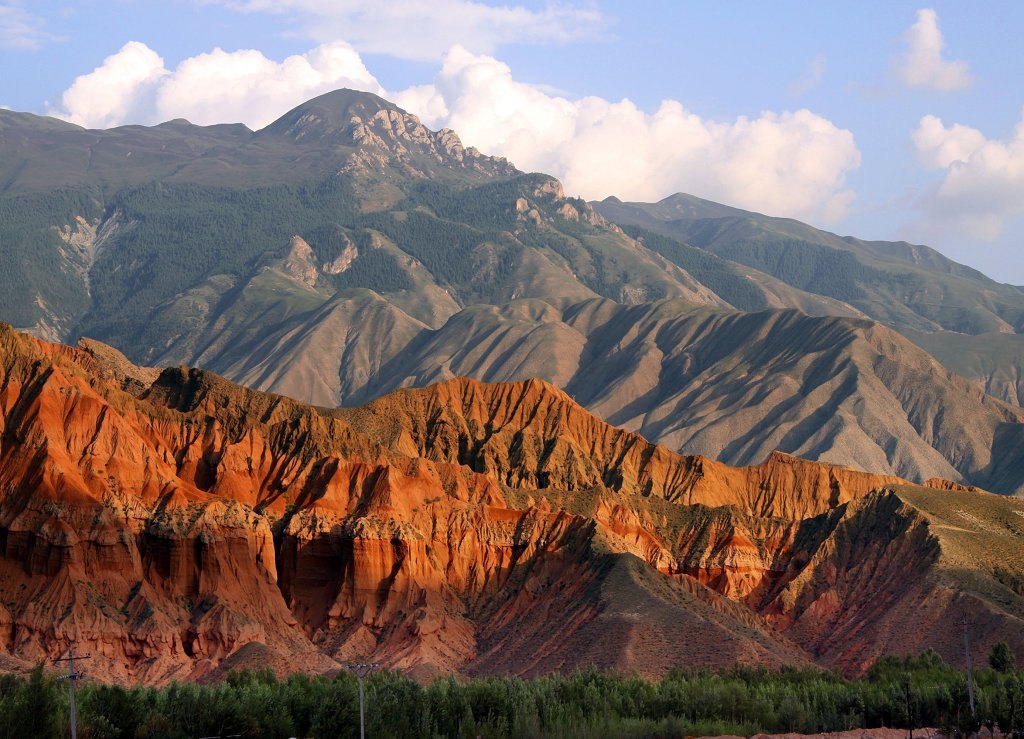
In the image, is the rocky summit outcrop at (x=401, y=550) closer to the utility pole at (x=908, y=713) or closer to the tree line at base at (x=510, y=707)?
the tree line at base at (x=510, y=707)

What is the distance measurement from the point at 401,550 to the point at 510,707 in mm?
48388

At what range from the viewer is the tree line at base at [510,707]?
87.7 metres

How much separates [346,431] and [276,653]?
3767 centimetres

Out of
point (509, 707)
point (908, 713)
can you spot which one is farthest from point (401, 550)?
point (908, 713)

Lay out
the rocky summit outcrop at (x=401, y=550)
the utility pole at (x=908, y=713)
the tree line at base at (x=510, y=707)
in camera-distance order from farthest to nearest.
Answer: the rocky summit outcrop at (x=401, y=550) → the utility pole at (x=908, y=713) → the tree line at base at (x=510, y=707)

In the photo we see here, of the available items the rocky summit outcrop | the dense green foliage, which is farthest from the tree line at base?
the rocky summit outcrop

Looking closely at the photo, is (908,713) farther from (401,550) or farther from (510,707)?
(401,550)

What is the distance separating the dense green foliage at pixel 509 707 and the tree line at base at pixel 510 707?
3.0 inches

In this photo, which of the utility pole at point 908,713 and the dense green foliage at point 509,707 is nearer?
the dense green foliage at point 509,707

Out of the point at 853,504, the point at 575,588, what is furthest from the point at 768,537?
the point at 575,588

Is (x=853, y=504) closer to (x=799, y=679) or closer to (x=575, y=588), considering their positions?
(x=575, y=588)

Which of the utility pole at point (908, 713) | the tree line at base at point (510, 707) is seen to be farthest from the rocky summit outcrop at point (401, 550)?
the utility pole at point (908, 713)

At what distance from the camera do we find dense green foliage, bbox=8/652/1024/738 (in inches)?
3455

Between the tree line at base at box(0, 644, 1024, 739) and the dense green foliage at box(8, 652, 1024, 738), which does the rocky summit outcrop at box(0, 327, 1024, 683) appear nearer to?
the tree line at base at box(0, 644, 1024, 739)
